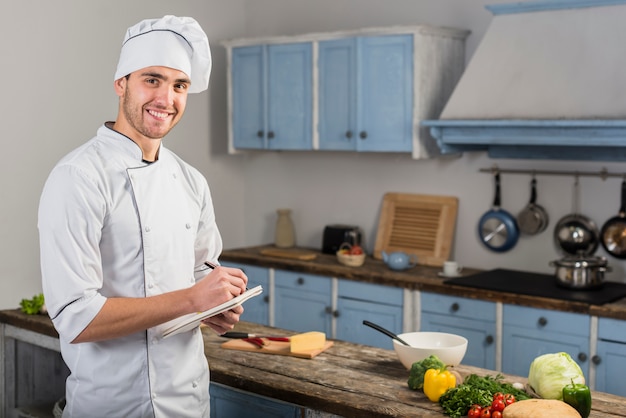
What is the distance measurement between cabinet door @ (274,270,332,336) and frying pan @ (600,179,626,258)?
5.42 feet

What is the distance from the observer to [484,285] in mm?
4578

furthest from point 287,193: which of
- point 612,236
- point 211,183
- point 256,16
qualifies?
point 612,236

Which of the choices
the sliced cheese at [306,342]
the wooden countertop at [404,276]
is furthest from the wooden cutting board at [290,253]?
the sliced cheese at [306,342]

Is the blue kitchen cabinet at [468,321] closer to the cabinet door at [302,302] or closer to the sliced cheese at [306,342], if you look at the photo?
the cabinet door at [302,302]

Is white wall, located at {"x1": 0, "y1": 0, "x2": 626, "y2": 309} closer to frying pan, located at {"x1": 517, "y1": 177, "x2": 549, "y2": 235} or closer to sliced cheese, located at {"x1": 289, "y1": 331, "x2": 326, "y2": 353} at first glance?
frying pan, located at {"x1": 517, "y1": 177, "x2": 549, "y2": 235}

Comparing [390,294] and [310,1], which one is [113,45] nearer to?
[310,1]

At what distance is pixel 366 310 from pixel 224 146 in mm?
1929

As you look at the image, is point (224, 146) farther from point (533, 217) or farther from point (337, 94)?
point (533, 217)

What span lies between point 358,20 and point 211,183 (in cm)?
161

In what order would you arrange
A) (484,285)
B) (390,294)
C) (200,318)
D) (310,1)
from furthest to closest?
1. (310,1)
2. (390,294)
3. (484,285)
4. (200,318)

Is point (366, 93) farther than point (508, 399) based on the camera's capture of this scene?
Yes

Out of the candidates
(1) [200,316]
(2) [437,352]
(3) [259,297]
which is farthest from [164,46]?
(3) [259,297]

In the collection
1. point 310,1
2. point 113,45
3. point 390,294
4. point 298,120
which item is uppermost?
point 310,1

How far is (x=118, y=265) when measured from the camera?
247 cm
